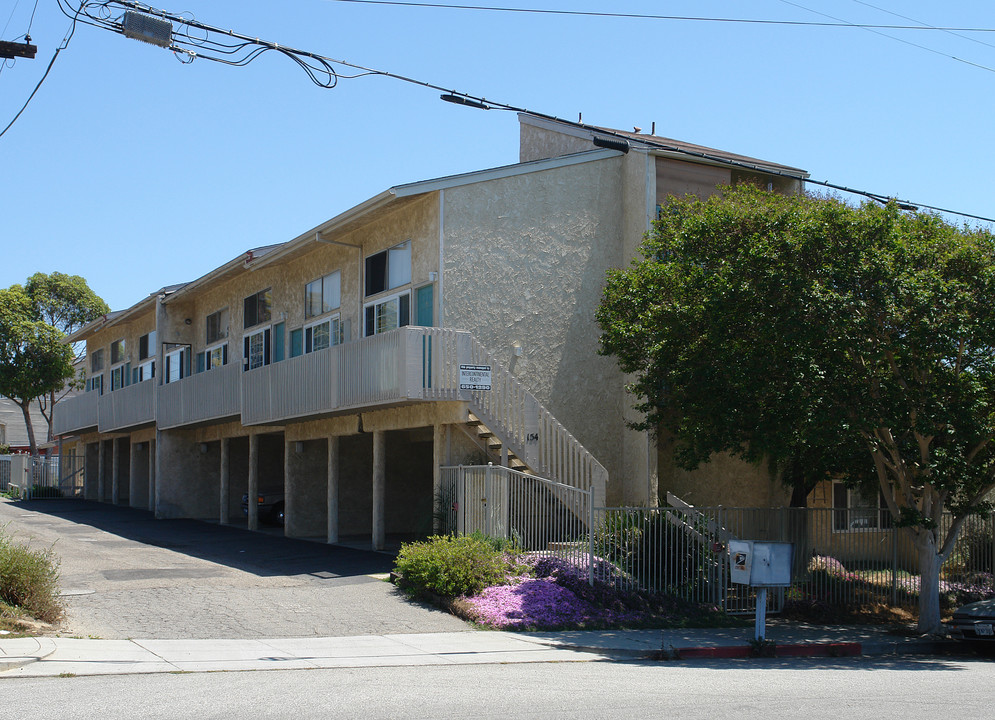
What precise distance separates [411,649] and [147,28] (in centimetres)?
813

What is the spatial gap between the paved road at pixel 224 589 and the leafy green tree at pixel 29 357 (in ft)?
73.0

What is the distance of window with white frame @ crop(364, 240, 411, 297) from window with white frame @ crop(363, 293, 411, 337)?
0.25 m

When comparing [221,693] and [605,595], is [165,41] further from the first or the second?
[605,595]

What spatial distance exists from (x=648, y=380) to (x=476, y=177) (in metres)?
5.33

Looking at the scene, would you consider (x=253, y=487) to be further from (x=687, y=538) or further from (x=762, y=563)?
(x=762, y=563)

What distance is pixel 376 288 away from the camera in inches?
813

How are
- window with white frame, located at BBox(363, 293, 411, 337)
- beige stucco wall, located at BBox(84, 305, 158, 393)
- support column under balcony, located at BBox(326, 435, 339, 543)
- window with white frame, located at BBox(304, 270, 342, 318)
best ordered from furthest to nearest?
beige stucco wall, located at BBox(84, 305, 158, 393), window with white frame, located at BBox(304, 270, 342, 318), support column under balcony, located at BBox(326, 435, 339, 543), window with white frame, located at BBox(363, 293, 411, 337)

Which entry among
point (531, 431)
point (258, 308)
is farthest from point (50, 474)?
point (531, 431)

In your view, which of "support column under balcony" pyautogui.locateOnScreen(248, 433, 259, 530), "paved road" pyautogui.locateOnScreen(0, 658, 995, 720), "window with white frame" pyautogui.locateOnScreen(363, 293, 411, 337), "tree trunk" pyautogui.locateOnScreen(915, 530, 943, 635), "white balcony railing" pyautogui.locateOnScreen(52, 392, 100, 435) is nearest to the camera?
"paved road" pyautogui.locateOnScreen(0, 658, 995, 720)

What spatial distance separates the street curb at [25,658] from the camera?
963 cm

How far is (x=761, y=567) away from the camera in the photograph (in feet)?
42.0

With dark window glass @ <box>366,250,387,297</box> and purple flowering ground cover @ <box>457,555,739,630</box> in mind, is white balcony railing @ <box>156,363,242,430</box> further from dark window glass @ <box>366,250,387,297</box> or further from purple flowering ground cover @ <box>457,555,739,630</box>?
purple flowering ground cover @ <box>457,555,739,630</box>

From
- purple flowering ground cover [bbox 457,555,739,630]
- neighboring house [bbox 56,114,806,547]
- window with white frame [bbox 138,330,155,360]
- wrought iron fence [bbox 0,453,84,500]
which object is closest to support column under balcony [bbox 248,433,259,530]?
neighboring house [bbox 56,114,806,547]

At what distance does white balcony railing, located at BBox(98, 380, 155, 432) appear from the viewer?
29.8 meters
